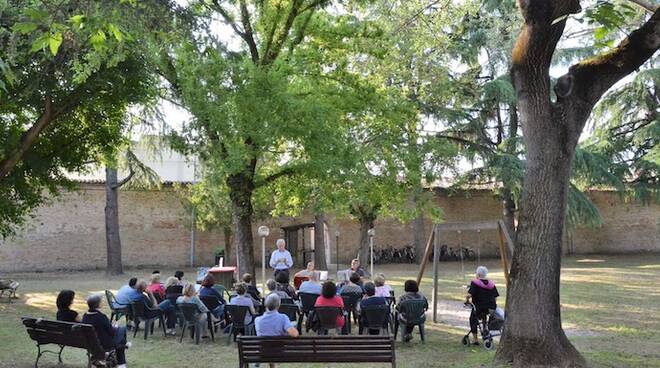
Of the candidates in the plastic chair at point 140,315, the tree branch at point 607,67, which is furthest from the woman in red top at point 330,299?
the tree branch at point 607,67

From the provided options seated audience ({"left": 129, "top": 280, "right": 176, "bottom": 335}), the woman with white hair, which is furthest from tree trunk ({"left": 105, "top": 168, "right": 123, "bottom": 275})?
the woman with white hair

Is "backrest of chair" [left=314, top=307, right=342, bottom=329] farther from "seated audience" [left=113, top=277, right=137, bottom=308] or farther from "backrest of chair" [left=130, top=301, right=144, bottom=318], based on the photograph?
"seated audience" [left=113, top=277, right=137, bottom=308]

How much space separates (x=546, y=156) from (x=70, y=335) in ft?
18.7

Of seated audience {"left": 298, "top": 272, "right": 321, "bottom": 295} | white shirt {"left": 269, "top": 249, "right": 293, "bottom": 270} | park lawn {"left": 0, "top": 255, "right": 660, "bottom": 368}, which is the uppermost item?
white shirt {"left": 269, "top": 249, "right": 293, "bottom": 270}

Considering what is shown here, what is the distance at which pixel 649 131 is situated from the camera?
24.6 m

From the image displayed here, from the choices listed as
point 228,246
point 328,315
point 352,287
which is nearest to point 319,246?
point 228,246

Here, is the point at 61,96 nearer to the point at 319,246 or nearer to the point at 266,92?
the point at 266,92

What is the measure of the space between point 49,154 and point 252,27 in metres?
5.37

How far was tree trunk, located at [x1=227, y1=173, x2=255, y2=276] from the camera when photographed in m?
12.7

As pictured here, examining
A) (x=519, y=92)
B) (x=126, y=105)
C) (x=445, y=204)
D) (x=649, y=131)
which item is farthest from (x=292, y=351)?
(x=445, y=204)

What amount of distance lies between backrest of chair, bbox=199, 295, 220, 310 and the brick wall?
1673cm

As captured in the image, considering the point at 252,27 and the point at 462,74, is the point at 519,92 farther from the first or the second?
the point at 462,74

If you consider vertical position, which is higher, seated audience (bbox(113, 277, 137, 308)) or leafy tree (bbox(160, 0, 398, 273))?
leafy tree (bbox(160, 0, 398, 273))

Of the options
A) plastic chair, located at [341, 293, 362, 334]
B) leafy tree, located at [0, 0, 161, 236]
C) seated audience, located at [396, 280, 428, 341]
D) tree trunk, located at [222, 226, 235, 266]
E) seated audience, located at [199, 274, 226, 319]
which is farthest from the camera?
tree trunk, located at [222, 226, 235, 266]
